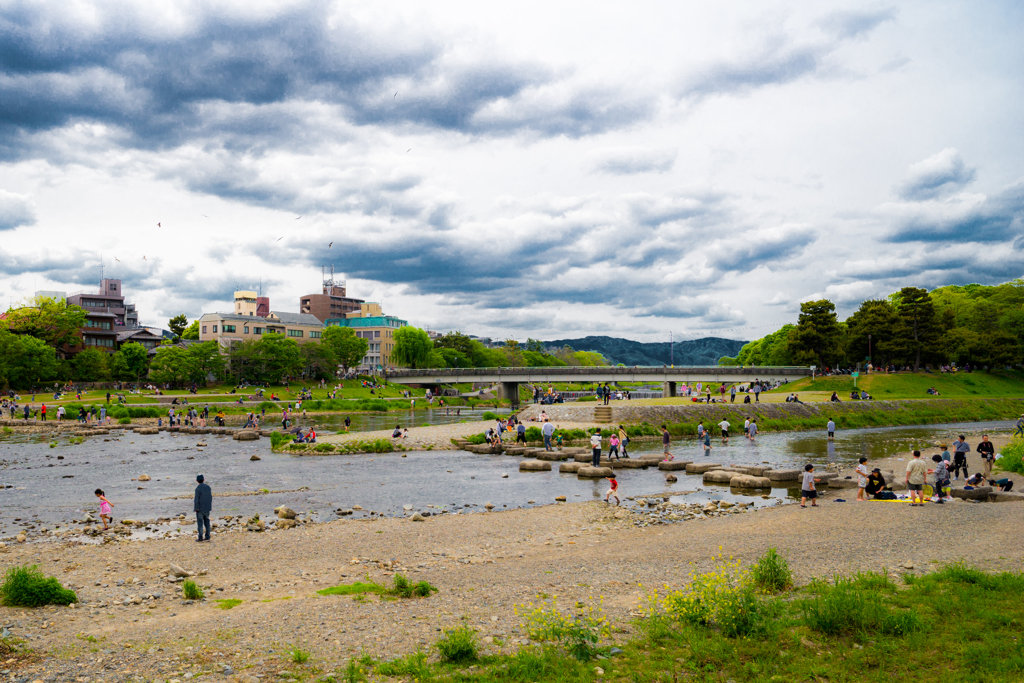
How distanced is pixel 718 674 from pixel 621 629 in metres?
2.28

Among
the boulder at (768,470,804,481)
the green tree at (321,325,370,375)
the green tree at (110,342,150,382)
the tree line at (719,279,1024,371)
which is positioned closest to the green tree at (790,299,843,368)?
the tree line at (719,279,1024,371)

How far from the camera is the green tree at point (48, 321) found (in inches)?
4043

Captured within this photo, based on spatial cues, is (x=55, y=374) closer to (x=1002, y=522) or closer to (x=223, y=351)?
(x=223, y=351)

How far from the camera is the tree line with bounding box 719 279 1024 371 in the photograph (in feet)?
304

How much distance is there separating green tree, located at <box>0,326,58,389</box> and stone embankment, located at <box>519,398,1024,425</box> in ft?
242

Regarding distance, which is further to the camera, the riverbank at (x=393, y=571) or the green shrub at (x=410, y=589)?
the green shrub at (x=410, y=589)

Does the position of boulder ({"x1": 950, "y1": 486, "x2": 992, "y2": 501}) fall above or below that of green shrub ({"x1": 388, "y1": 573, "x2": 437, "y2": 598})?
below

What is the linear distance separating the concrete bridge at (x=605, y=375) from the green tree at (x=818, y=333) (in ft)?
13.8

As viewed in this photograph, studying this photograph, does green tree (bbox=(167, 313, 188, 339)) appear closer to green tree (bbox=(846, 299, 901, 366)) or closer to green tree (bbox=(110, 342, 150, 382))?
green tree (bbox=(110, 342, 150, 382))

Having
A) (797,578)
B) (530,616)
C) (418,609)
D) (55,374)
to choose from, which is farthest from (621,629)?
(55,374)

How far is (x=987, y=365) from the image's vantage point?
96000mm

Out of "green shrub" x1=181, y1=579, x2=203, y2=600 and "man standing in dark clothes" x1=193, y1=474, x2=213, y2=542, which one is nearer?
"green shrub" x1=181, y1=579, x2=203, y2=600

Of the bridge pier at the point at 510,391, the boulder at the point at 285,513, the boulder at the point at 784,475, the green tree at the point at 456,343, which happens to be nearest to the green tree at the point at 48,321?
the bridge pier at the point at 510,391

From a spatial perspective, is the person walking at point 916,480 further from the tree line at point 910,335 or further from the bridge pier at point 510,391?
the bridge pier at point 510,391
